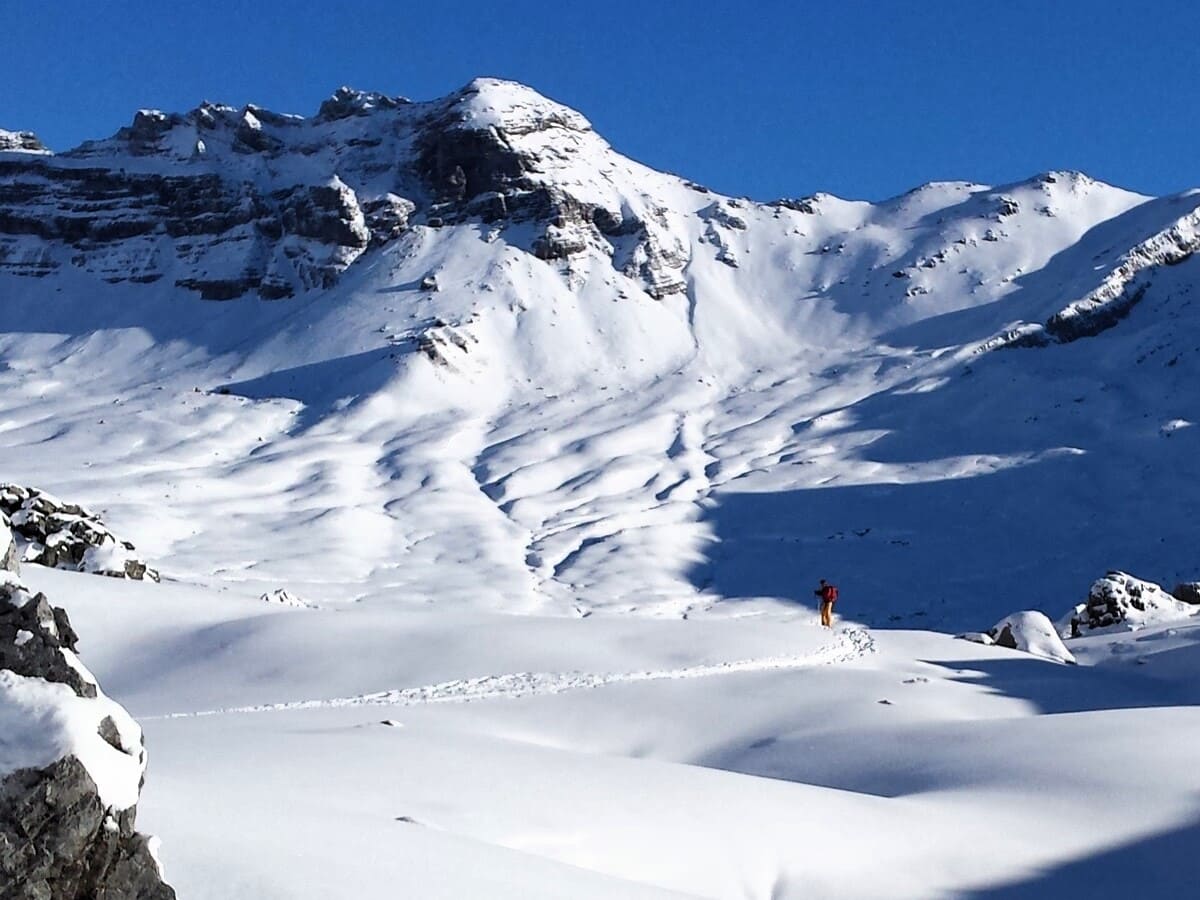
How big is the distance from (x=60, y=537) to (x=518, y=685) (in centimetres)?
1440

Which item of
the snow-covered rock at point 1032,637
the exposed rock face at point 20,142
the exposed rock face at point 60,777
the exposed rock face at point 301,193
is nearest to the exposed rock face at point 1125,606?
the snow-covered rock at point 1032,637

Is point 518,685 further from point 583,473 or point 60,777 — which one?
point 583,473

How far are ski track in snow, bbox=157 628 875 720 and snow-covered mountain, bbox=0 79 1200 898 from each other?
0.54 feet

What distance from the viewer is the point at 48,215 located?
14738 cm

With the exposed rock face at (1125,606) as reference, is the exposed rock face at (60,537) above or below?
above

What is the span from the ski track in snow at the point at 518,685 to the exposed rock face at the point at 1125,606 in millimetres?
13571

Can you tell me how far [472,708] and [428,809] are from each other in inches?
344

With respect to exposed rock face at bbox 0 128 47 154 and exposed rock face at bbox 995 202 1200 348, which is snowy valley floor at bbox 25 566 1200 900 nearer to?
exposed rock face at bbox 995 202 1200 348

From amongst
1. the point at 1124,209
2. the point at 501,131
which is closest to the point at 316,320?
the point at 501,131

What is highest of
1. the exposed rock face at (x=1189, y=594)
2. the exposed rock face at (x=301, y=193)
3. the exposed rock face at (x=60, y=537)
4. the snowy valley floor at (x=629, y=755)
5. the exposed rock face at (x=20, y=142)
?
the exposed rock face at (x=20, y=142)

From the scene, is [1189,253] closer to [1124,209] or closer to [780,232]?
[1124,209]

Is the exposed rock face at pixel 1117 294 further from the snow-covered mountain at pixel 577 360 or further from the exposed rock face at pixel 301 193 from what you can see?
the exposed rock face at pixel 301 193

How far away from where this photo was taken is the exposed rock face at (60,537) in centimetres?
3134

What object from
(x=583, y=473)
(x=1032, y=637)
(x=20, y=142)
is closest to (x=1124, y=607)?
(x=1032, y=637)
